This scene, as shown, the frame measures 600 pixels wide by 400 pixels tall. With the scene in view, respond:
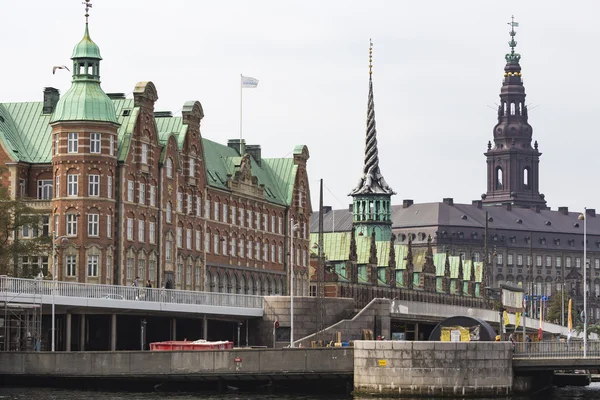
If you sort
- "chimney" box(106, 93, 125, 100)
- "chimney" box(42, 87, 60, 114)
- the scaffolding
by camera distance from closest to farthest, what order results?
the scaffolding
"chimney" box(106, 93, 125, 100)
"chimney" box(42, 87, 60, 114)

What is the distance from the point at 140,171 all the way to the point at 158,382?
3722 centimetres

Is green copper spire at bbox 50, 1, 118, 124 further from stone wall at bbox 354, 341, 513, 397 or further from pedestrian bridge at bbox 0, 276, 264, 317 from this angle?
stone wall at bbox 354, 341, 513, 397

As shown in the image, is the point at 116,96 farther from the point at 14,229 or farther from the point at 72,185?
the point at 14,229

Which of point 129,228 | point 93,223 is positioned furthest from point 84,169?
point 129,228

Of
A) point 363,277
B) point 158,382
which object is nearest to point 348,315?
point 158,382

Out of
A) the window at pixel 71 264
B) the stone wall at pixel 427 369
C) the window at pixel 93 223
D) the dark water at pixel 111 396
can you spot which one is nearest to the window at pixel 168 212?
the window at pixel 93 223

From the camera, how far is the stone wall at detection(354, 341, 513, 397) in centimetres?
8888

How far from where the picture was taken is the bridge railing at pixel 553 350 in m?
94.2

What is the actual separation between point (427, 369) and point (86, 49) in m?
46.6

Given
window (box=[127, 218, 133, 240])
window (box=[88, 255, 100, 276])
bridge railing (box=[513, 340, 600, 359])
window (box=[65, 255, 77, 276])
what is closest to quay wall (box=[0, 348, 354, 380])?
Result: bridge railing (box=[513, 340, 600, 359])

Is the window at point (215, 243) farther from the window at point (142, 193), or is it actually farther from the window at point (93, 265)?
the window at point (93, 265)

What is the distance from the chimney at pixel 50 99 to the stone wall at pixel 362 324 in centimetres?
3162

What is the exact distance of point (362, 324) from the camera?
124m

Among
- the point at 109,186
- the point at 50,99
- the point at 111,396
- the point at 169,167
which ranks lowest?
the point at 111,396
